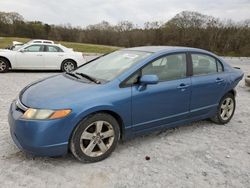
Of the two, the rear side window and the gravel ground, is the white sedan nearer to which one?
the gravel ground

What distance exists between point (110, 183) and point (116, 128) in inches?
29.8

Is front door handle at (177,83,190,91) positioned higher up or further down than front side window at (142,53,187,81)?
further down

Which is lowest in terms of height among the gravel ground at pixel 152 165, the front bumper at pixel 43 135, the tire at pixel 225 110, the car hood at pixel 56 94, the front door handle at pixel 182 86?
the gravel ground at pixel 152 165

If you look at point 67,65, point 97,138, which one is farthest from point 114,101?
point 67,65

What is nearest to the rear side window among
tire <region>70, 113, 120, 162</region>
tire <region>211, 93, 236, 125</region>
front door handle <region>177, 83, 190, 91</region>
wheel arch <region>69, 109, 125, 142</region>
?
front door handle <region>177, 83, 190, 91</region>

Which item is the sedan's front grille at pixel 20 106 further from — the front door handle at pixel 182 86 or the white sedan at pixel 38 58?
the white sedan at pixel 38 58

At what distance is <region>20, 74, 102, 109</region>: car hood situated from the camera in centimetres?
301

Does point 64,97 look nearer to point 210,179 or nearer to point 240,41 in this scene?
point 210,179

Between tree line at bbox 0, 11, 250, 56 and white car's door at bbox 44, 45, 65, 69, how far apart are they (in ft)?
105

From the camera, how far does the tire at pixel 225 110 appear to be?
479 cm

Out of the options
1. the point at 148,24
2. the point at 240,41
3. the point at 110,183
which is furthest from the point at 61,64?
the point at 148,24

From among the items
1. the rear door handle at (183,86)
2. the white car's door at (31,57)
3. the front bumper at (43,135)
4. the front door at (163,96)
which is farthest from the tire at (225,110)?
the white car's door at (31,57)

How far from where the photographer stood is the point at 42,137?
2908mm

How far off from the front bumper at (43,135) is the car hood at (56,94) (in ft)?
0.62
